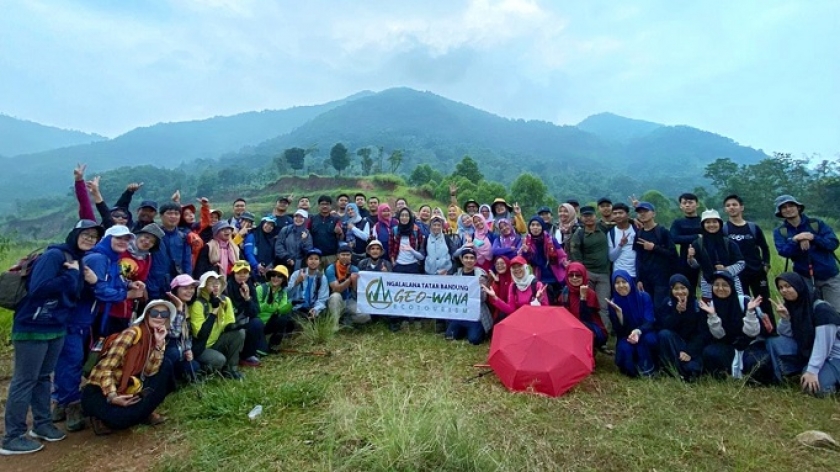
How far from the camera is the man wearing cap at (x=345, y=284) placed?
7250mm

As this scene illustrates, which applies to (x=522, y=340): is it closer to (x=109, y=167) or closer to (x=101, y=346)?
(x=101, y=346)

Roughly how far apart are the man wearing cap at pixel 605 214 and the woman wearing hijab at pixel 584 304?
1.03m

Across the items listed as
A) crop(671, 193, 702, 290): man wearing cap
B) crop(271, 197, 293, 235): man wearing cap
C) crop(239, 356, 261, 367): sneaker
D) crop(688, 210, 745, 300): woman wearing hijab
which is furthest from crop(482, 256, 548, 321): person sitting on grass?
crop(271, 197, 293, 235): man wearing cap

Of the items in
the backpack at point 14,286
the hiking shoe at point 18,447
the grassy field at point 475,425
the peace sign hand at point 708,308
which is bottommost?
the hiking shoe at point 18,447

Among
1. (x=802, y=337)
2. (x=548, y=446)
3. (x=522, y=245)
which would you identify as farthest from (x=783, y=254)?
(x=548, y=446)

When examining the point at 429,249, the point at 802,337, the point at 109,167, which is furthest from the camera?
the point at 109,167

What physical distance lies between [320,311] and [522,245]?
3.19 meters

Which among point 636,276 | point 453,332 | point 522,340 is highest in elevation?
point 636,276

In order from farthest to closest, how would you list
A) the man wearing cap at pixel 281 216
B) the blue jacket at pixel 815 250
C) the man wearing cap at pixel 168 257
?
the man wearing cap at pixel 281 216 < the man wearing cap at pixel 168 257 < the blue jacket at pixel 815 250

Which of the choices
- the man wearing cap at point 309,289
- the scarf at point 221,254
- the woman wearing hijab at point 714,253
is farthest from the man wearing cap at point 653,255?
the scarf at point 221,254

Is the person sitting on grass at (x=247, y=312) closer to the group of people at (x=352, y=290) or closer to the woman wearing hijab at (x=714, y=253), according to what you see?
the group of people at (x=352, y=290)

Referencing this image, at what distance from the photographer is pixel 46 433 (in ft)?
13.5

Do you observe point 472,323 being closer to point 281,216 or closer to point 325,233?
point 325,233

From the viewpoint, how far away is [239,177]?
89688 millimetres
